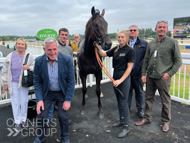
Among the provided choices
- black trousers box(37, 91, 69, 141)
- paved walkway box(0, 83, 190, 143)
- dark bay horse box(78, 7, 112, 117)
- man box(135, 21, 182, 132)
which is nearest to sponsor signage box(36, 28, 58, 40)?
dark bay horse box(78, 7, 112, 117)

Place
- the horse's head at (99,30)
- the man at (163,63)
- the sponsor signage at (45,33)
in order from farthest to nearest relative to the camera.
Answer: the sponsor signage at (45,33) → the horse's head at (99,30) → the man at (163,63)

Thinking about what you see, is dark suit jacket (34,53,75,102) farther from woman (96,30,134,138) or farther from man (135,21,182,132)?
man (135,21,182,132)

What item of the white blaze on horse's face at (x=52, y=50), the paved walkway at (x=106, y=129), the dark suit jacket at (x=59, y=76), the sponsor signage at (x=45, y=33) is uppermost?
the sponsor signage at (x=45, y=33)

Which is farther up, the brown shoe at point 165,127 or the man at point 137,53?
the man at point 137,53

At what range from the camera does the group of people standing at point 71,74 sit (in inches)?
93.5

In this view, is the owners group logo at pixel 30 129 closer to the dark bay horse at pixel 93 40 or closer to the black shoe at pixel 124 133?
the dark bay horse at pixel 93 40

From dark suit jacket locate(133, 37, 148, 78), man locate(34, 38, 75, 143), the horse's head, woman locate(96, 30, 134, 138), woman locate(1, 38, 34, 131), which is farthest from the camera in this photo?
dark suit jacket locate(133, 37, 148, 78)

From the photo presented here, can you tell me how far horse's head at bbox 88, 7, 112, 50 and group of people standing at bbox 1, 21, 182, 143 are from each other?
0.21 m

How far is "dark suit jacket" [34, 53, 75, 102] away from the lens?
2350mm

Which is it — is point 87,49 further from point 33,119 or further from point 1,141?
point 1,141

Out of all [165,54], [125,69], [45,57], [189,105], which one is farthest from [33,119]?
[189,105]

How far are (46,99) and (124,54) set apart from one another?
1.61 metres

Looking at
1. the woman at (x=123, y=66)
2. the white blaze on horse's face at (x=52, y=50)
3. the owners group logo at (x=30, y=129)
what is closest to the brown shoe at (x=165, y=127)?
the woman at (x=123, y=66)

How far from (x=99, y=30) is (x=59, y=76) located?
4.83 ft
